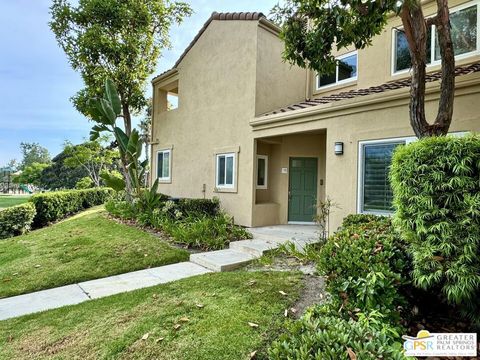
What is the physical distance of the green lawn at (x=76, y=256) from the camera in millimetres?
6684

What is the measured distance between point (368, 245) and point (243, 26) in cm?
1036

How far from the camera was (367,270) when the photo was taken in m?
3.56

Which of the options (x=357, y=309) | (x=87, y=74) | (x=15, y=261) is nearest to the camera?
(x=357, y=309)

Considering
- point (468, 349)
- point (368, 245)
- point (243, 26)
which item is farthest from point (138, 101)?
point (468, 349)

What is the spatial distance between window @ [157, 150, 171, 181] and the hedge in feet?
20.1

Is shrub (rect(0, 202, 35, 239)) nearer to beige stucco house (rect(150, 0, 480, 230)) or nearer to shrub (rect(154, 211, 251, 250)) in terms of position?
beige stucco house (rect(150, 0, 480, 230))

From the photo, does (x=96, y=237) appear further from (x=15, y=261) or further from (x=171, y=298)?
(x=171, y=298)

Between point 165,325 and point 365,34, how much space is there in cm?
630

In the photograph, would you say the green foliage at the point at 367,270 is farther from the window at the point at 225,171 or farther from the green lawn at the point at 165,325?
the window at the point at 225,171

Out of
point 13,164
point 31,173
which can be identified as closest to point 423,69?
point 31,173

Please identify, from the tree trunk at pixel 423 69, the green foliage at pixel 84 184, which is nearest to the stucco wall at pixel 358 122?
the tree trunk at pixel 423 69

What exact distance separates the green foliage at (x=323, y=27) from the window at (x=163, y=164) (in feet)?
32.7

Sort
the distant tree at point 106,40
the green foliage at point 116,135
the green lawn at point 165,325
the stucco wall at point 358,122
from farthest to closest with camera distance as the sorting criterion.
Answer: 1. the distant tree at point 106,40
2. the green foliage at point 116,135
3. the stucco wall at point 358,122
4. the green lawn at point 165,325

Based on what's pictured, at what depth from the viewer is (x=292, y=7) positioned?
6.46m
